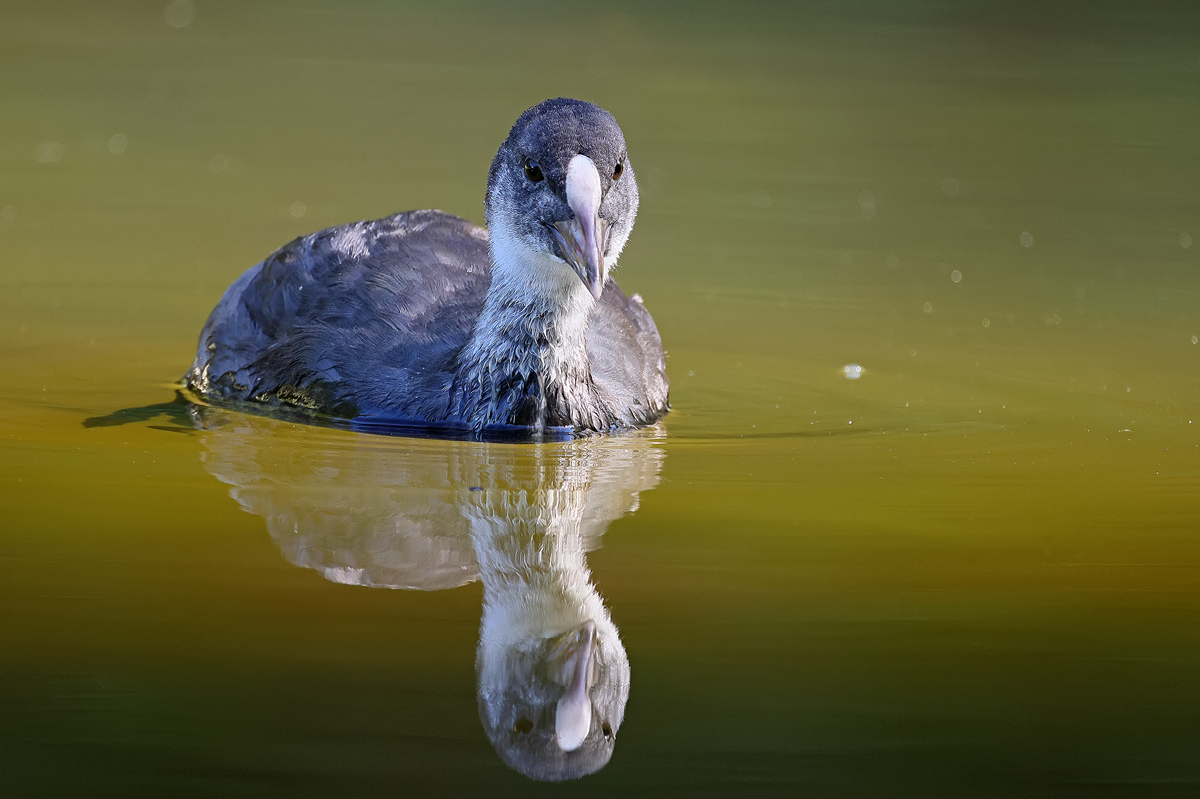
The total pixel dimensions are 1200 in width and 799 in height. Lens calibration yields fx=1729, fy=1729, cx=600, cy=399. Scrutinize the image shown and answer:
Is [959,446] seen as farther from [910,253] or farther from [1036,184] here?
[1036,184]

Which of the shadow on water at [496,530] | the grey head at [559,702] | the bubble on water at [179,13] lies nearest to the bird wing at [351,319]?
the shadow on water at [496,530]

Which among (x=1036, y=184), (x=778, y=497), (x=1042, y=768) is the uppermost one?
→ (x=1036, y=184)

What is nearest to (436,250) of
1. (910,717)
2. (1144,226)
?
(910,717)

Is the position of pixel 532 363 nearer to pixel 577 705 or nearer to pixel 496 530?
pixel 496 530

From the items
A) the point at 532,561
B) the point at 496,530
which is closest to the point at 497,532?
the point at 496,530

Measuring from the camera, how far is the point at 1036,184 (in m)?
10.4

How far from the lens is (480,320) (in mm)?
6172

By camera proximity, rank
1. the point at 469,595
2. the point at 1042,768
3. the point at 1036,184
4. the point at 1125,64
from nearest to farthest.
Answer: the point at 1042,768 < the point at 469,595 < the point at 1036,184 < the point at 1125,64

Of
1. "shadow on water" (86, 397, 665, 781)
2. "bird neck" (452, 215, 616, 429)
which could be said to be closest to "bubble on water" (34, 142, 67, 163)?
"shadow on water" (86, 397, 665, 781)

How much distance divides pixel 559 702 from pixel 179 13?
39.3 feet

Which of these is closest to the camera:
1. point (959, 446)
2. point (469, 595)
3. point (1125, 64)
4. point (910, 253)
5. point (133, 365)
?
point (469, 595)

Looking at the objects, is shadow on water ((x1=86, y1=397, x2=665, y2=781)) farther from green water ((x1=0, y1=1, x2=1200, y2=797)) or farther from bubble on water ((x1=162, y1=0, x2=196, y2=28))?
bubble on water ((x1=162, y1=0, x2=196, y2=28))

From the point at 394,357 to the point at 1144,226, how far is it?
4.90 metres

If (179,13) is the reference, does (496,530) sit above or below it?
below
